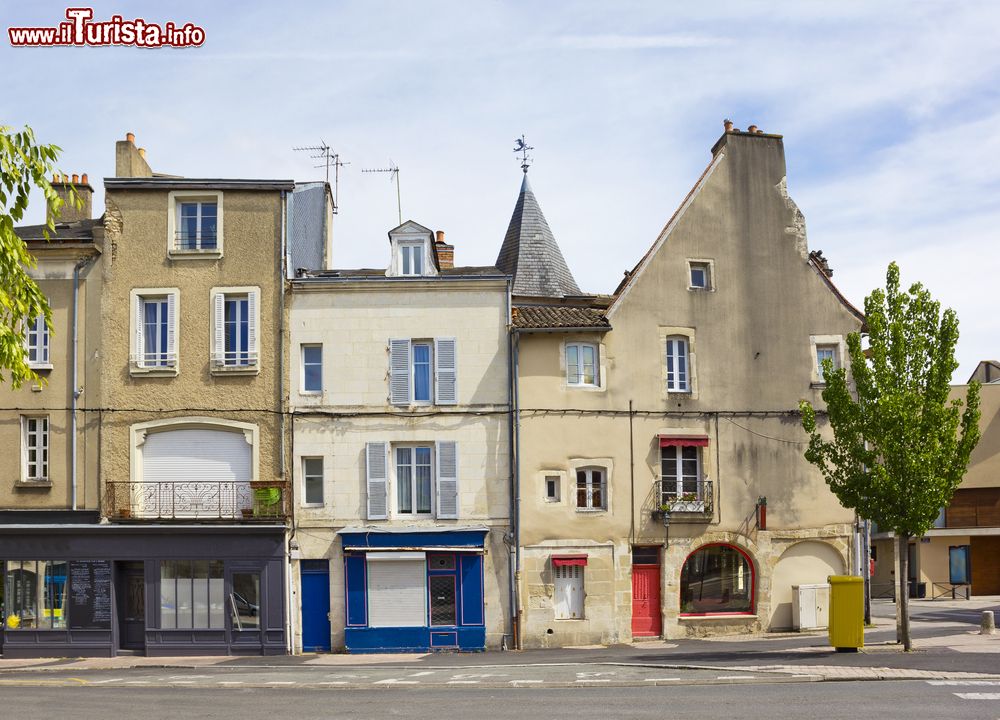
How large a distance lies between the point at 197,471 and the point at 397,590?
19.1ft

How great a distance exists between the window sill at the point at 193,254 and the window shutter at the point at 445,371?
6.05 m

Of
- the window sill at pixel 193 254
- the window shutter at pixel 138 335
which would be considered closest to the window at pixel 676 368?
the window sill at pixel 193 254

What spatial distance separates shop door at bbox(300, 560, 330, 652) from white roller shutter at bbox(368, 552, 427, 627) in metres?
1.14

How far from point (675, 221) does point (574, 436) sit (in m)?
6.23

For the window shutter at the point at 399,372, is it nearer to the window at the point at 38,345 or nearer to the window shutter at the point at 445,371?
the window shutter at the point at 445,371

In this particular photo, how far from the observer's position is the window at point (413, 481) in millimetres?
27844

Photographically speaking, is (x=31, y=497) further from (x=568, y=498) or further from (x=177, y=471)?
(x=568, y=498)

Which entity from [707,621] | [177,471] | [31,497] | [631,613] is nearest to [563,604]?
[631,613]

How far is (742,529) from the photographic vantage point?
28.3 m

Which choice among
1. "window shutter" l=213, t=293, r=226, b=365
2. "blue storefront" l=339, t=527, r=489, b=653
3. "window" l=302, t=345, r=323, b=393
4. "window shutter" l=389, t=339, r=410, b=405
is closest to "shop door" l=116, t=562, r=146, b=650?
"blue storefront" l=339, t=527, r=489, b=653

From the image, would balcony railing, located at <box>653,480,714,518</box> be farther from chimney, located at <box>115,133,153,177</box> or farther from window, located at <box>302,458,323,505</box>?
chimney, located at <box>115,133,153,177</box>

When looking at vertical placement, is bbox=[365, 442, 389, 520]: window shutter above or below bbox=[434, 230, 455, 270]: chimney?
below

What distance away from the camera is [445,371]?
28.1 meters

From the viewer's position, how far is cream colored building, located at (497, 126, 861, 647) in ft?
91.0
